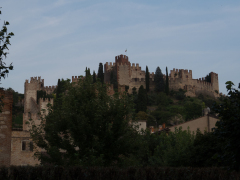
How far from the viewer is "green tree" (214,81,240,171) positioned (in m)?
9.75

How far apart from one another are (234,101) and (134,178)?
461cm

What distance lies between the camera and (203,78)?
134 meters

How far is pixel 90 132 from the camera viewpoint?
20.1 metres

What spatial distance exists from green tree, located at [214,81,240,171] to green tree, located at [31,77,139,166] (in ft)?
32.1

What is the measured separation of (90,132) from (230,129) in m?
11.2

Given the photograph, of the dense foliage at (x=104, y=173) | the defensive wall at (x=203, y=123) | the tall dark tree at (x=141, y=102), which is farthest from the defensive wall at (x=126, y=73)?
the dense foliage at (x=104, y=173)

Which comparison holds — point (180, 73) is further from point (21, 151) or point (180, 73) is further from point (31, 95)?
point (21, 151)

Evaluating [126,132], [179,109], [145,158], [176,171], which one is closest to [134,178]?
[176,171]

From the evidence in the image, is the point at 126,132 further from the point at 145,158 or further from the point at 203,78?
the point at 203,78

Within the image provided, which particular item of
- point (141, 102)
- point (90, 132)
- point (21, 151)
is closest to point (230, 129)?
point (90, 132)

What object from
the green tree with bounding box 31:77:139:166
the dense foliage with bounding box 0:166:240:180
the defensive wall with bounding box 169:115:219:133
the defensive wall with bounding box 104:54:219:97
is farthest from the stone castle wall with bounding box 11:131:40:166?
the defensive wall with bounding box 104:54:219:97

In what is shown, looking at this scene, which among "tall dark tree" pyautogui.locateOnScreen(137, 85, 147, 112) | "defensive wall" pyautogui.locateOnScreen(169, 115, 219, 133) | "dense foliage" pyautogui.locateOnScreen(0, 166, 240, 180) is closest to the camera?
"dense foliage" pyautogui.locateOnScreen(0, 166, 240, 180)

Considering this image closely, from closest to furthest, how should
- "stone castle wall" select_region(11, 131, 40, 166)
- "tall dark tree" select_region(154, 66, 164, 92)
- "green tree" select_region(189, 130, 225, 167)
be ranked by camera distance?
"green tree" select_region(189, 130, 225, 167)
"stone castle wall" select_region(11, 131, 40, 166)
"tall dark tree" select_region(154, 66, 164, 92)

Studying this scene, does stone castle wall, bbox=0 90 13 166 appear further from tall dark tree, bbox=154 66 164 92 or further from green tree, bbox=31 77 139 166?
tall dark tree, bbox=154 66 164 92
